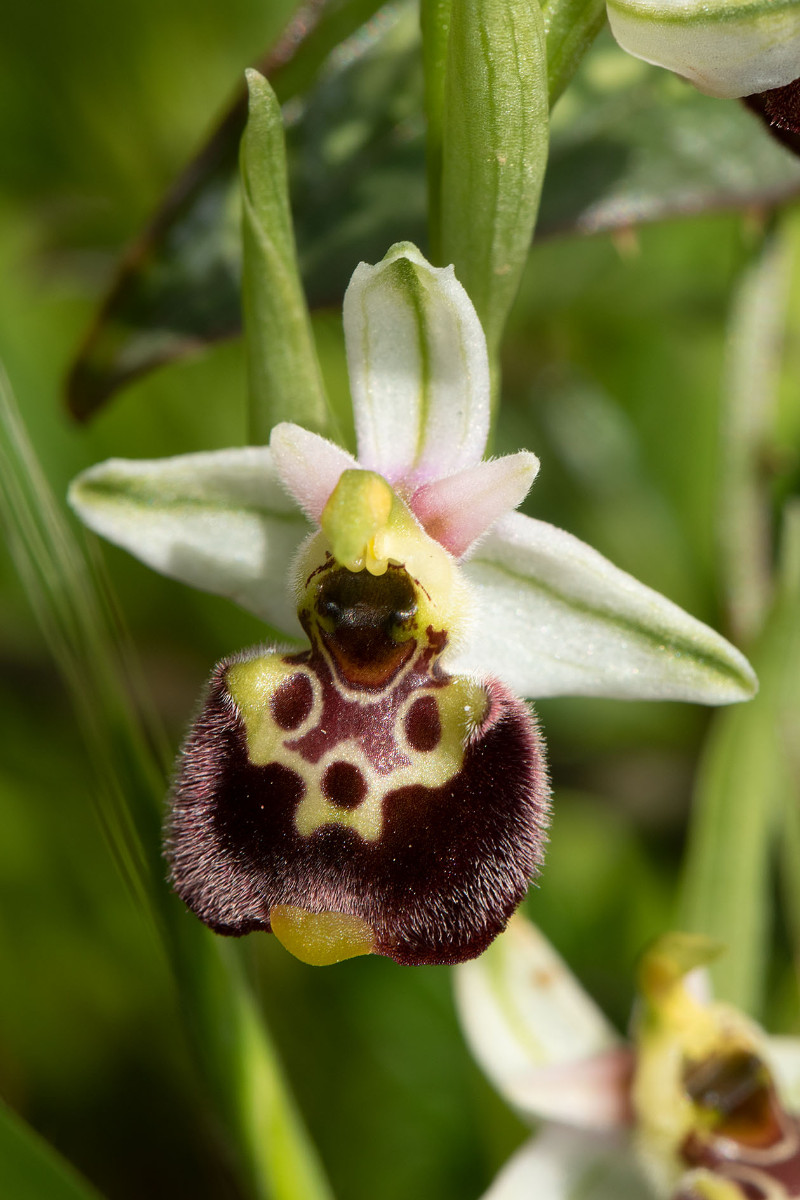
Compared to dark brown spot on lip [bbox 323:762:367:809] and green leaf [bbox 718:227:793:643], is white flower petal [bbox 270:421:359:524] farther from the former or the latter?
green leaf [bbox 718:227:793:643]

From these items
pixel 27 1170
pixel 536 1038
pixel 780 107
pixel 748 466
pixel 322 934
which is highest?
pixel 780 107

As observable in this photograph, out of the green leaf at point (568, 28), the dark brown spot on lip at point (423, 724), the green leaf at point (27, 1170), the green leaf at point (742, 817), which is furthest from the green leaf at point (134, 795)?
the green leaf at point (742, 817)

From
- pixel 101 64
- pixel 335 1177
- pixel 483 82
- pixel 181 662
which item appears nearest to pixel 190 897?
pixel 483 82

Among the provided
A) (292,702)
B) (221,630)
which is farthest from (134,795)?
(221,630)

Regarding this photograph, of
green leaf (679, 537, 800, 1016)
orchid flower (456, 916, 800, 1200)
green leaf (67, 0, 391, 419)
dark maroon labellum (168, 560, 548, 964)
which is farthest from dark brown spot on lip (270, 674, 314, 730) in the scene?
green leaf (679, 537, 800, 1016)

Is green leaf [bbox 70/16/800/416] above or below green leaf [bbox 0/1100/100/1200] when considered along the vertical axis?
above

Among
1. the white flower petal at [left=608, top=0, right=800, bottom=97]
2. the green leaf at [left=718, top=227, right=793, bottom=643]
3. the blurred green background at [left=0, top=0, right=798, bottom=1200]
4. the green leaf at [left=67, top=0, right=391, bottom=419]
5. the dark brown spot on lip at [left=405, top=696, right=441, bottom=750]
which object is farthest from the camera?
the blurred green background at [left=0, top=0, right=798, bottom=1200]

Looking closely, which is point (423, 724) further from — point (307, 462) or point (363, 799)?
point (307, 462)

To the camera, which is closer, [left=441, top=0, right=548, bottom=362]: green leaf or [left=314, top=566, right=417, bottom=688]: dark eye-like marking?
[left=441, top=0, right=548, bottom=362]: green leaf
